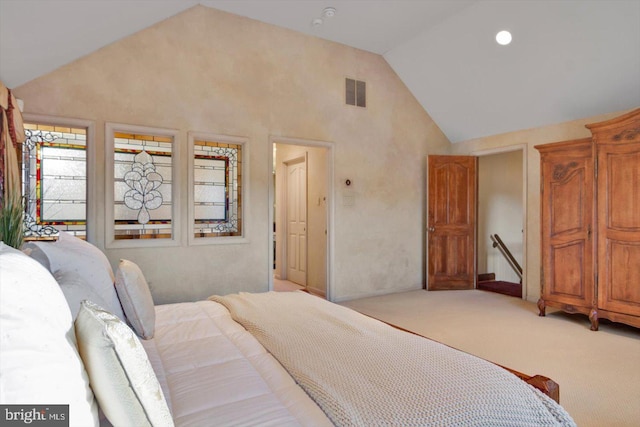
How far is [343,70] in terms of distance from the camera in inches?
194

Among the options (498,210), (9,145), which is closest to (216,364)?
(9,145)

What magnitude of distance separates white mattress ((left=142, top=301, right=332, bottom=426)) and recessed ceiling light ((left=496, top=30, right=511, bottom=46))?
13.6 ft

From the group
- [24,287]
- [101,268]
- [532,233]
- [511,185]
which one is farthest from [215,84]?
[511,185]

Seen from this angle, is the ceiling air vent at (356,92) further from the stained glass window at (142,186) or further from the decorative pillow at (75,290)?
the decorative pillow at (75,290)

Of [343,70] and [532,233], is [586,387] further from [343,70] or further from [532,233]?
[343,70]

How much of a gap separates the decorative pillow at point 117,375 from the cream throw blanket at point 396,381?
537mm

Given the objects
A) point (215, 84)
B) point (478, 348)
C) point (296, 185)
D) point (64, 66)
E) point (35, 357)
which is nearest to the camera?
point (35, 357)

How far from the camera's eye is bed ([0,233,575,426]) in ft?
2.35

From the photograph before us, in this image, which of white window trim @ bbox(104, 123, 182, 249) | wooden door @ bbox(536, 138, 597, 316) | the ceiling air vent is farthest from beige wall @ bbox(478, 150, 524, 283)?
white window trim @ bbox(104, 123, 182, 249)

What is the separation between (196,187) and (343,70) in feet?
8.31

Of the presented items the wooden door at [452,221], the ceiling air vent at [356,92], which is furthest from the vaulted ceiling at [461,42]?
the wooden door at [452,221]

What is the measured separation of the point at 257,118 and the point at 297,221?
2.20m

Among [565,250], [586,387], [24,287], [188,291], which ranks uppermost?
[24,287]

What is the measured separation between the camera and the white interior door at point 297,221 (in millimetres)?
5809
